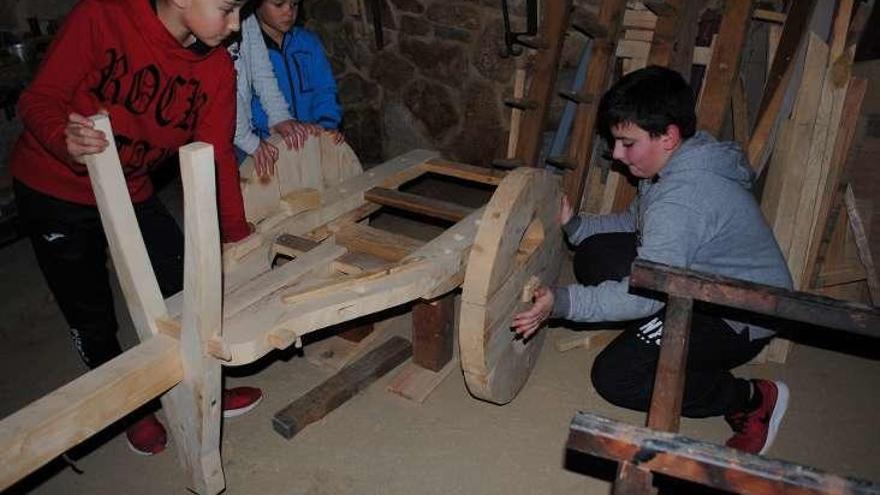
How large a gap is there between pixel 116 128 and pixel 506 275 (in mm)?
1404

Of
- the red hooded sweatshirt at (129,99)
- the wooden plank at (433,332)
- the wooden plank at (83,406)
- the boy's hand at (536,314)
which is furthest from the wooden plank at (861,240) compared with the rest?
the wooden plank at (83,406)

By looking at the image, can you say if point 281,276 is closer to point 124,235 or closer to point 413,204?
point 124,235

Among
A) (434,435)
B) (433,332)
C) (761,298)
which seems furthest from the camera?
(433,332)

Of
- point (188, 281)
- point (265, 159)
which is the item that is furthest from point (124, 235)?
point (265, 159)

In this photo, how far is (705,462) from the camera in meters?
1.17

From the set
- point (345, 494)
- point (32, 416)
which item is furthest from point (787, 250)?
point (32, 416)

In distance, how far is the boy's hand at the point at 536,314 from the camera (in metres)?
2.21

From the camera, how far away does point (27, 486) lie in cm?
249

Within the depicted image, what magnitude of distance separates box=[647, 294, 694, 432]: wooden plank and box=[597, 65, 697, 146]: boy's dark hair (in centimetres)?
87

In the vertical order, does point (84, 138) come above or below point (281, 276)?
above

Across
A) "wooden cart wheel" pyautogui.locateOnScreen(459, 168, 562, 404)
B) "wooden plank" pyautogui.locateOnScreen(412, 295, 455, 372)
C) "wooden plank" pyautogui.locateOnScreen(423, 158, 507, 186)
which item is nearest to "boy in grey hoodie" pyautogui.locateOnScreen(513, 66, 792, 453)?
"wooden cart wheel" pyautogui.locateOnScreen(459, 168, 562, 404)

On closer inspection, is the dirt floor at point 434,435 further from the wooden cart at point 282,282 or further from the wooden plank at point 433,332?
the wooden cart at point 282,282

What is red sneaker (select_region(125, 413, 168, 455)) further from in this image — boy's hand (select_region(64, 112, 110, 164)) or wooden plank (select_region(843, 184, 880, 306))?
wooden plank (select_region(843, 184, 880, 306))

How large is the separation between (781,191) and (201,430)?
113 inches
